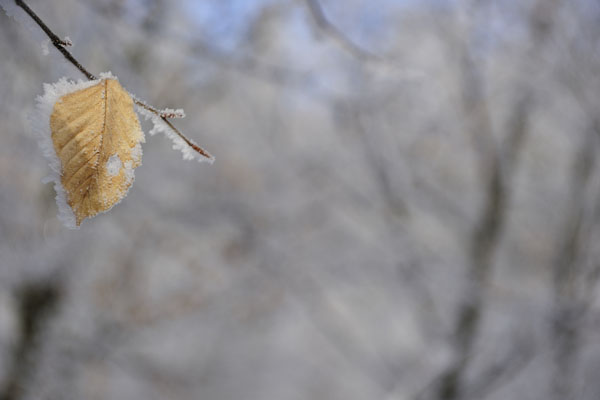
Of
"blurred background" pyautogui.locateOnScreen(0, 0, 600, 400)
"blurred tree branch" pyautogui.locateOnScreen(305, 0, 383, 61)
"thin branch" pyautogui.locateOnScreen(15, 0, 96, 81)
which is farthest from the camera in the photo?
"blurred background" pyautogui.locateOnScreen(0, 0, 600, 400)

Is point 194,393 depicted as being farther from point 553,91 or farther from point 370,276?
point 553,91

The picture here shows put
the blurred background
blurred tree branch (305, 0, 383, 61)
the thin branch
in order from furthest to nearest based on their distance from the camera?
the blurred background, blurred tree branch (305, 0, 383, 61), the thin branch

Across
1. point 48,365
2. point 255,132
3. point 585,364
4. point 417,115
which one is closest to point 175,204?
point 255,132

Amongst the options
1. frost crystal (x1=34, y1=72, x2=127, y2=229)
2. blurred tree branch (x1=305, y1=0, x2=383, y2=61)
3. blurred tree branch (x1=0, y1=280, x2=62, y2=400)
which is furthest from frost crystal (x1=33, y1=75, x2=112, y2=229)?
blurred tree branch (x1=0, y1=280, x2=62, y2=400)

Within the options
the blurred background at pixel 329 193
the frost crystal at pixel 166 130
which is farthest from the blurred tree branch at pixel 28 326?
the frost crystal at pixel 166 130

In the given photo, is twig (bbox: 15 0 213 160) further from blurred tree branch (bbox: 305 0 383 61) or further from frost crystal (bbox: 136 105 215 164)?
blurred tree branch (bbox: 305 0 383 61)

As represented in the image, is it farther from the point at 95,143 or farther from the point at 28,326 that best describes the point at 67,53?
the point at 28,326

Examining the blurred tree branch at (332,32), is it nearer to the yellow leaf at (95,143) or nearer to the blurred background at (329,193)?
the blurred background at (329,193)
